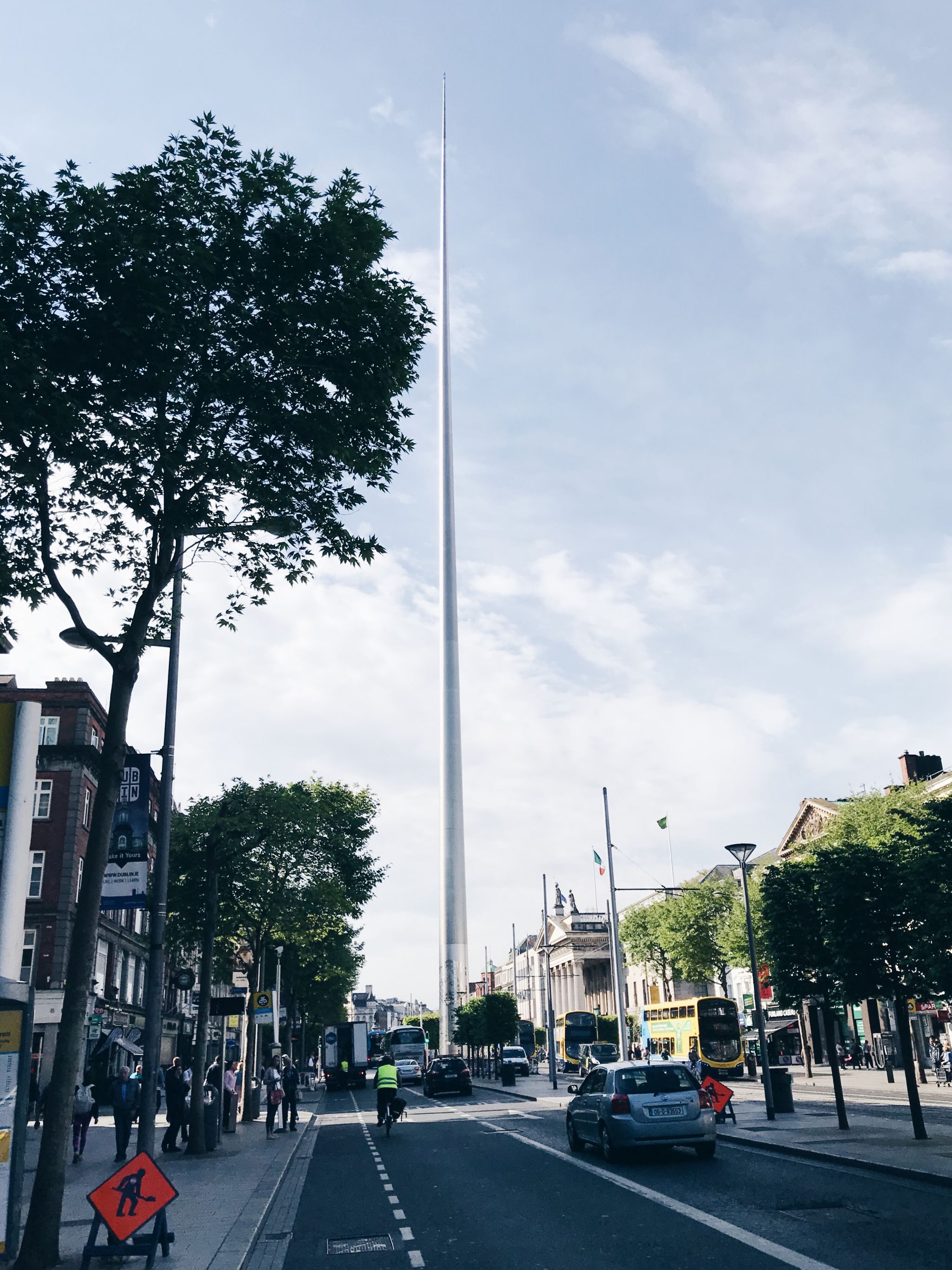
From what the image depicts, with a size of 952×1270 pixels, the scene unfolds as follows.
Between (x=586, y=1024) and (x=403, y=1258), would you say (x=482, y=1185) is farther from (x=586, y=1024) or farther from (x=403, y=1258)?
(x=586, y=1024)

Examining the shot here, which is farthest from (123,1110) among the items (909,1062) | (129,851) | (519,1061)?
(519,1061)

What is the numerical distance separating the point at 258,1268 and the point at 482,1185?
6.09 m

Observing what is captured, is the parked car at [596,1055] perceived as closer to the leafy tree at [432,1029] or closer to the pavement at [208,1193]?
the pavement at [208,1193]

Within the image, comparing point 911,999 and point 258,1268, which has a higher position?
point 911,999

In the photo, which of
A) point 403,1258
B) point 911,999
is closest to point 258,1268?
point 403,1258

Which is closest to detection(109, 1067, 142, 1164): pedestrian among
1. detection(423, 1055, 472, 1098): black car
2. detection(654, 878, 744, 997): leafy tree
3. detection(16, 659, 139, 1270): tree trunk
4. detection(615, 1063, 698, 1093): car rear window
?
detection(615, 1063, 698, 1093): car rear window

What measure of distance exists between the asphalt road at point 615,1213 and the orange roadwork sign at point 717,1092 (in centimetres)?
225

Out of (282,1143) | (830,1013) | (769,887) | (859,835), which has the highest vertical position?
(859,835)

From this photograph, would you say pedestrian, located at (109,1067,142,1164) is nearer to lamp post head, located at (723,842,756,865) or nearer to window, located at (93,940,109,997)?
lamp post head, located at (723,842,756,865)

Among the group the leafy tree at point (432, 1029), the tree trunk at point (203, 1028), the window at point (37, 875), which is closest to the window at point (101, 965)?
the window at point (37, 875)

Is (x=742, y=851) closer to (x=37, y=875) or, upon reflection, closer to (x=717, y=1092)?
(x=717, y=1092)

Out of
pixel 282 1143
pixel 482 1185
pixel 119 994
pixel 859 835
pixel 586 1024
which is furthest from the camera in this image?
pixel 586 1024

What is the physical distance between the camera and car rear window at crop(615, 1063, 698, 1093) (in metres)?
18.2

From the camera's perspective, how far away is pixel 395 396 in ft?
47.4
